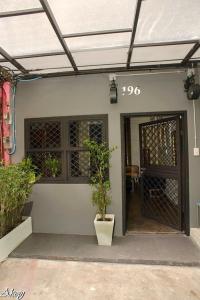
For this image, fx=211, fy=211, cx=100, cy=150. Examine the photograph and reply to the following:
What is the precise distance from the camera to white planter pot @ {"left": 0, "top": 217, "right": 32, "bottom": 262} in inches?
111

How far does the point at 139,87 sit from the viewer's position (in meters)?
3.43

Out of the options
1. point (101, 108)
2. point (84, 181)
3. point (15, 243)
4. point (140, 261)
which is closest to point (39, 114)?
point (101, 108)

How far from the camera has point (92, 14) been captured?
198 centimetres

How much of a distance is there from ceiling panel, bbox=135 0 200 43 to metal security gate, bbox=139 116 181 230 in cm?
139

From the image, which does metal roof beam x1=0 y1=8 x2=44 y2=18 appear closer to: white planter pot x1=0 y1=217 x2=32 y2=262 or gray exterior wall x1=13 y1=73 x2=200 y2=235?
gray exterior wall x1=13 y1=73 x2=200 y2=235

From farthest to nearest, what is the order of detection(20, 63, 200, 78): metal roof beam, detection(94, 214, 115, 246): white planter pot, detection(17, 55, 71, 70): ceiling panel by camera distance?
detection(20, 63, 200, 78): metal roof beam → detection(94, 214, 115, 246): white planter pot → detection(17, 55, 71, 70): ceiling panel

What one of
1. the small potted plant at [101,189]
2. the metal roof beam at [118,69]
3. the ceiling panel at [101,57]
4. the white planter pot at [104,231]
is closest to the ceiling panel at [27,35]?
the ceiling panel at [101,57]

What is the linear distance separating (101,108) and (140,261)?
232 cm

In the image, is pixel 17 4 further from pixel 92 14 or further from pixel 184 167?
pixel 184 167

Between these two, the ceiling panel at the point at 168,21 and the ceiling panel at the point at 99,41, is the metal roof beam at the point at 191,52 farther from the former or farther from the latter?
the ceiling panel at the point at 99,41

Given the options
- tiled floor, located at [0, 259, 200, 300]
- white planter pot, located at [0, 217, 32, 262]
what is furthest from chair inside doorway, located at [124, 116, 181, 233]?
white planter pot, located at [0, 217, 32, 262]

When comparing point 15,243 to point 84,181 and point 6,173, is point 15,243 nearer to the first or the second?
point 6,173

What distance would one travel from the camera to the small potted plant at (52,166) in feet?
11.9

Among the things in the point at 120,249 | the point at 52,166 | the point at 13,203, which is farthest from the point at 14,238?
the point at 120,249
